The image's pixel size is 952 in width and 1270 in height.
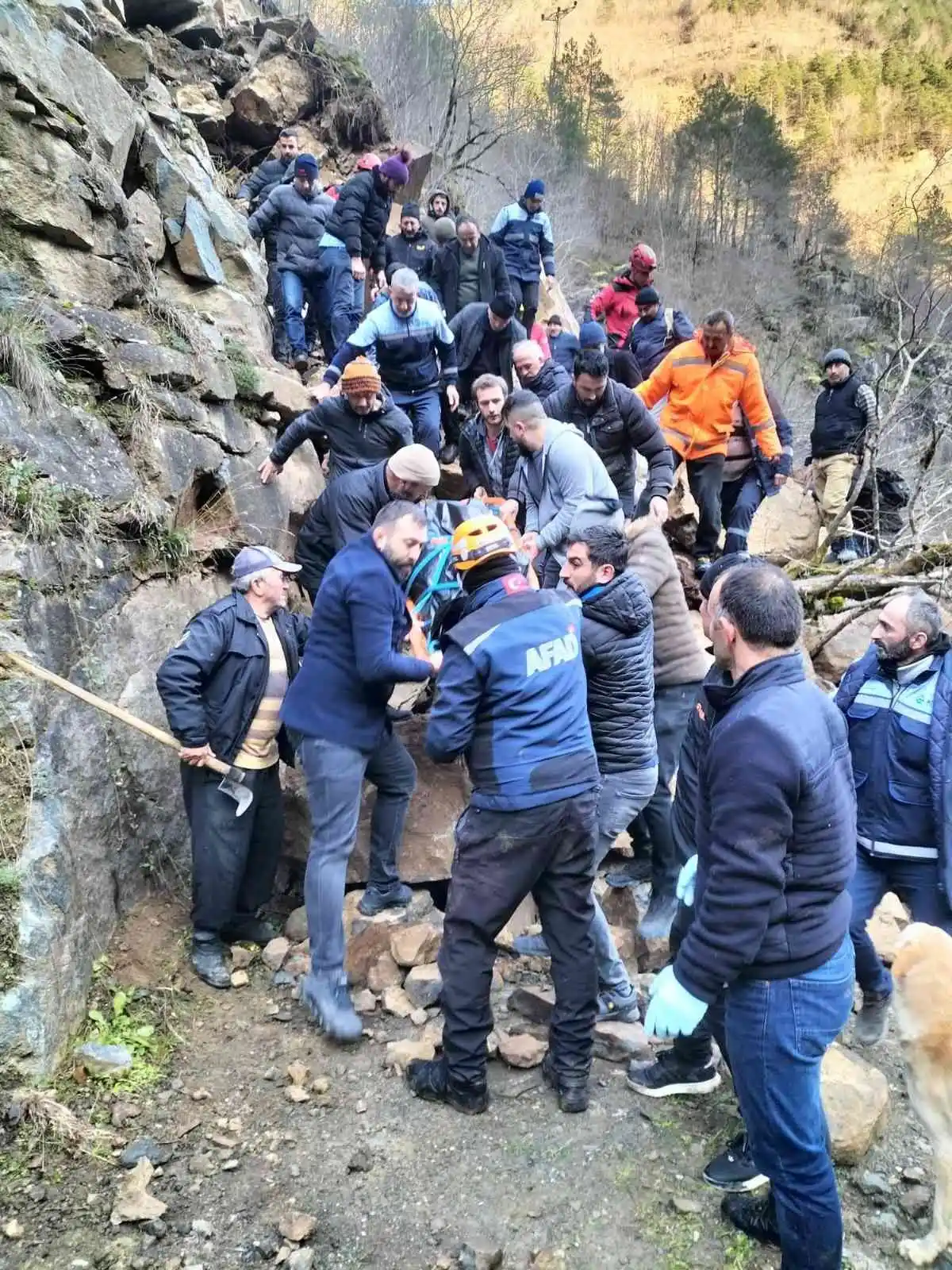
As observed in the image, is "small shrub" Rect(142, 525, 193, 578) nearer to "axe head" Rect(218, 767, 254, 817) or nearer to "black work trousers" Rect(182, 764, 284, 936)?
"black work trousers" Rect(182, 764, 284, 936)

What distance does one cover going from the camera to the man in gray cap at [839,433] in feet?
27.1

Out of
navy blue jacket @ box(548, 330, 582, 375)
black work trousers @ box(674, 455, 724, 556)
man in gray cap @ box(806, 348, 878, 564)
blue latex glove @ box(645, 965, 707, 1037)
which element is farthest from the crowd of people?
navy blue jacket @ box(548, 330, 582, 375)

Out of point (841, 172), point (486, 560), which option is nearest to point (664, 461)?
point (486, 560)

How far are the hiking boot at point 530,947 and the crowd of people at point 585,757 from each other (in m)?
0.02

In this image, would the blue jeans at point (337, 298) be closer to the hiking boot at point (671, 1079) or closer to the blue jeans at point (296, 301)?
the blue jeans at point (296, 301)

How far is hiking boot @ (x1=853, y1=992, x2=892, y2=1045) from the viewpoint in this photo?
3.97 metres

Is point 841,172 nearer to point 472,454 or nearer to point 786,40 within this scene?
point 786,40

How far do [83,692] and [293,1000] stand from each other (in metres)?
1.74

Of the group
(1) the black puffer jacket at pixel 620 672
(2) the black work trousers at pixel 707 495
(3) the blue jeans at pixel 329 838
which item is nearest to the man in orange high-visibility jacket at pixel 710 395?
(2) the black work trousers at pixel 707 495

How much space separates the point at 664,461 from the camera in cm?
588

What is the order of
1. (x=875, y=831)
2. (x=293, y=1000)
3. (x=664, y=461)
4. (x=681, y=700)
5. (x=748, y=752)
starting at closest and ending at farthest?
(x=748, y=752) → (x=875, y=831) → (x=293, y=1000) → (x=681, y=700) → (x=664, y=461)

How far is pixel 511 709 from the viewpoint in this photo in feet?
10.5

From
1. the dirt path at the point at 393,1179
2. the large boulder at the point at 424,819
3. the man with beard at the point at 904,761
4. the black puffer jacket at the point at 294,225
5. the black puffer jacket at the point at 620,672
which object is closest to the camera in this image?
the dirt path at the point at 393,1179

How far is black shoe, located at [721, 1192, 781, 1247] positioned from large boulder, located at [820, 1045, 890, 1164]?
1.31 feet
